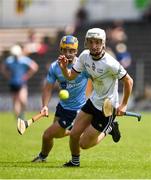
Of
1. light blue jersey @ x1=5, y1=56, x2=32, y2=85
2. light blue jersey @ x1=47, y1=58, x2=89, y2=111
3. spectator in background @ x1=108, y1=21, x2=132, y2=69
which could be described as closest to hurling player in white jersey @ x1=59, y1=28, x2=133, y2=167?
light blue jersey @ x1=47, y1=58, x2=89, y2=111

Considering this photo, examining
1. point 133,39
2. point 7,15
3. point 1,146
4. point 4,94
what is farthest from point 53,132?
point 7,15

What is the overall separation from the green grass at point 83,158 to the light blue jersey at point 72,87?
92cm

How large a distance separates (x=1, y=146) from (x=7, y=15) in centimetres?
2292

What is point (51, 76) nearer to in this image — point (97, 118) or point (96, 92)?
point (96, 92)

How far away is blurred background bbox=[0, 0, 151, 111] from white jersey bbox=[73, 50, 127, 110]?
19674 millimetres

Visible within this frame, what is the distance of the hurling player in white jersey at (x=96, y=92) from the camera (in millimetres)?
13195

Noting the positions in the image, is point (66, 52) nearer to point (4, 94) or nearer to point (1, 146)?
point (1, 146)

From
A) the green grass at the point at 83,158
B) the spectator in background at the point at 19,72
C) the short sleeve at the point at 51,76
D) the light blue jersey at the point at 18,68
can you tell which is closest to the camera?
the green grass at the point at 83,158

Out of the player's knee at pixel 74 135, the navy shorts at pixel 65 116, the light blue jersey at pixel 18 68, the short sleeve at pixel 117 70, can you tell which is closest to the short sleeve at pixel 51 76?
the navy shorts at pixel 65 116

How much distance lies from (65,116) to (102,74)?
58.4 inches

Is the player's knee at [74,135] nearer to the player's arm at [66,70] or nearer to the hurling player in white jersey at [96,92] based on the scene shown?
the hurling player in white jersey at [96,92]

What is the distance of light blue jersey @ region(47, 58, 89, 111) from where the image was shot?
14398mm

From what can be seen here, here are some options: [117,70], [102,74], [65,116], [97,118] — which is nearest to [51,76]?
[65,116]

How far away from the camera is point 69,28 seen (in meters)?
37.8
